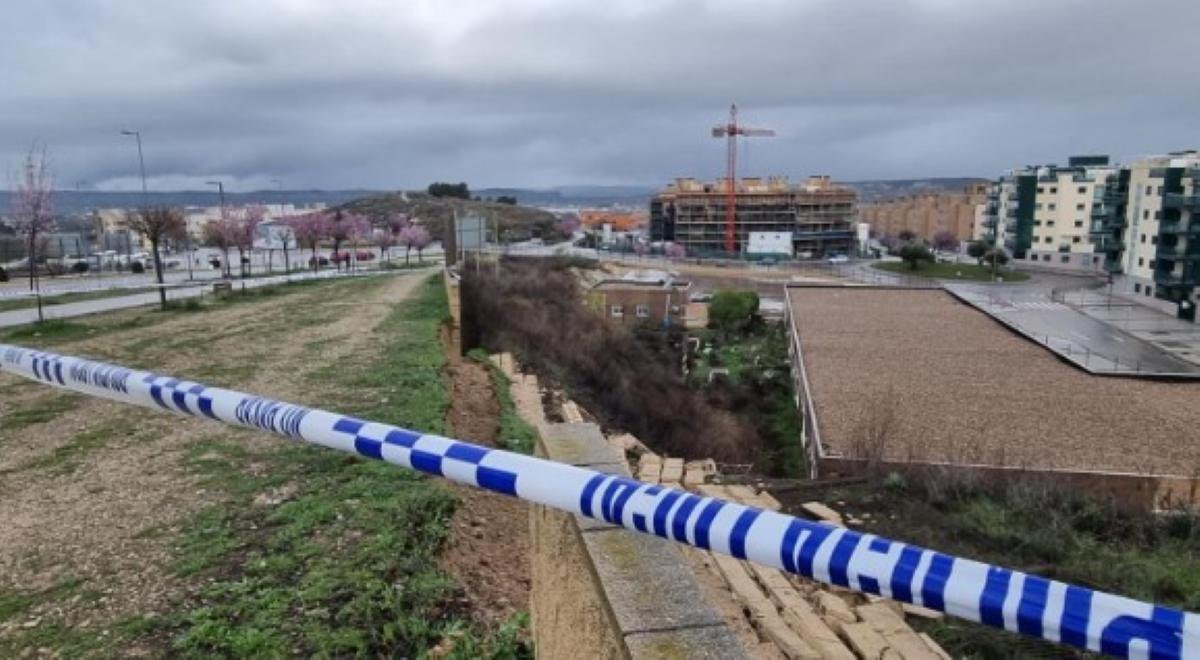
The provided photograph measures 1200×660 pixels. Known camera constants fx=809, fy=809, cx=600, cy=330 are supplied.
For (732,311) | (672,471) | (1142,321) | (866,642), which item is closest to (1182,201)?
(1142,321)

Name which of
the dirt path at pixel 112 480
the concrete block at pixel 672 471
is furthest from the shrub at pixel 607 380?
the dirt path at pixel 112 480

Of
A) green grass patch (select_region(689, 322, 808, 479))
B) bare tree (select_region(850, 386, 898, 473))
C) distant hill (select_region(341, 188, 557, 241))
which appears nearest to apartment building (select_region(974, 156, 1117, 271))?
green grass patch (select_region(689, 322, 808, 479))

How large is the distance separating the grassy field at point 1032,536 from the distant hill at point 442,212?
322ft

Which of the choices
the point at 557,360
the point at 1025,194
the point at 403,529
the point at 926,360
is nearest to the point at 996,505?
the point at 403,529

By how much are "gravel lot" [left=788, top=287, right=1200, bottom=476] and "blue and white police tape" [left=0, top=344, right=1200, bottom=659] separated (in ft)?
37.8

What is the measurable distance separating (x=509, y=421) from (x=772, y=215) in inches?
4095

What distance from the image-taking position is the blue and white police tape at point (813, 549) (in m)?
1.38

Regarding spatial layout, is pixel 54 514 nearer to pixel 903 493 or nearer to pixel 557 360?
pixel 903 493

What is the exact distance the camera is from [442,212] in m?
119

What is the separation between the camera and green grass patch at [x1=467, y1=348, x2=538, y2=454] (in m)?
8.91

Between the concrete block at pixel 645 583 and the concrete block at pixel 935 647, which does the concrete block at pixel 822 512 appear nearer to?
the concrete block at pixel 935 647

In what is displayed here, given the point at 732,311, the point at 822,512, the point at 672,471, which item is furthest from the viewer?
the point at 732,311

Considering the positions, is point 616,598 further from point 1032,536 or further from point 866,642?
point 1032,536

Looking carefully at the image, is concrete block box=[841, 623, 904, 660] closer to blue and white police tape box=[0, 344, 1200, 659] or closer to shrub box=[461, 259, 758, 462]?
blue and white police tape box=[0, 344, 1200, 659]
